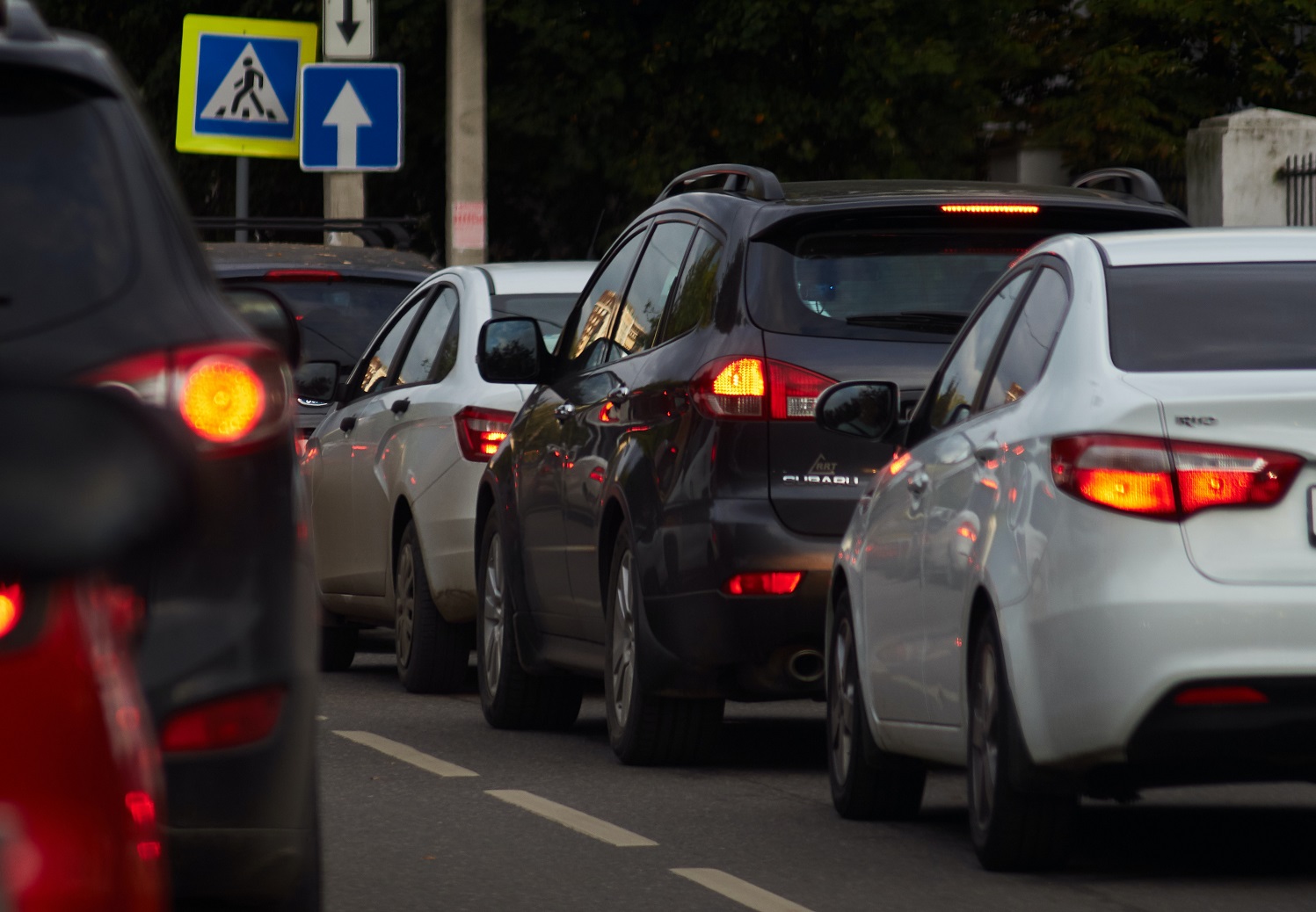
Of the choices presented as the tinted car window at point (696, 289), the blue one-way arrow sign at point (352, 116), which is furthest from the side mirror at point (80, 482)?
the blue one-way arrow sign at point (352, 116)

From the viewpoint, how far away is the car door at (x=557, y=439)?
10023mm

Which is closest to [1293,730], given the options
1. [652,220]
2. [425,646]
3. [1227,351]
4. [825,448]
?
[1227,351]

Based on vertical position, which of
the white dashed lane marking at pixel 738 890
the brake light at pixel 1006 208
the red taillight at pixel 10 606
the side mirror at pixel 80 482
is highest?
the brake light at pixel 1006 208

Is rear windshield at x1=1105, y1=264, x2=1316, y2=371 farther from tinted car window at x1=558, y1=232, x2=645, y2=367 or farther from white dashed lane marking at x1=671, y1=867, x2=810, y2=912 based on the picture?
tinted car window at x1=558, y1=232, x2=645, y2=367

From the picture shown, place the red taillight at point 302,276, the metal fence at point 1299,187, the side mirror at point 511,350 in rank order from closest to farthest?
the side mirror at point 511,350
the red taillight at point 302,276
the metal fence at point 1299,187

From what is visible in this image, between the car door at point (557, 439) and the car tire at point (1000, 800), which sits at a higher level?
the car door at point (557, 439)

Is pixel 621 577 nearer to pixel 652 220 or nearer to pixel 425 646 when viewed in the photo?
pixel 652 220

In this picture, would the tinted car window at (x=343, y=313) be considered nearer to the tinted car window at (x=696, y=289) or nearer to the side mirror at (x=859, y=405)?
the tinted car window at (x=696, y=289)

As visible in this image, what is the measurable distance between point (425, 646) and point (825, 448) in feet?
12.7

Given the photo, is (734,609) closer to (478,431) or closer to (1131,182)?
(1131,182)

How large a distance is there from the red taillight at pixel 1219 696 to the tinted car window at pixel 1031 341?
937mm

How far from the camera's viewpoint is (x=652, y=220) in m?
9.98

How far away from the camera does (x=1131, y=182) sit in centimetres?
955

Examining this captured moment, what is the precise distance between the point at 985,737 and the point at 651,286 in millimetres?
3246
